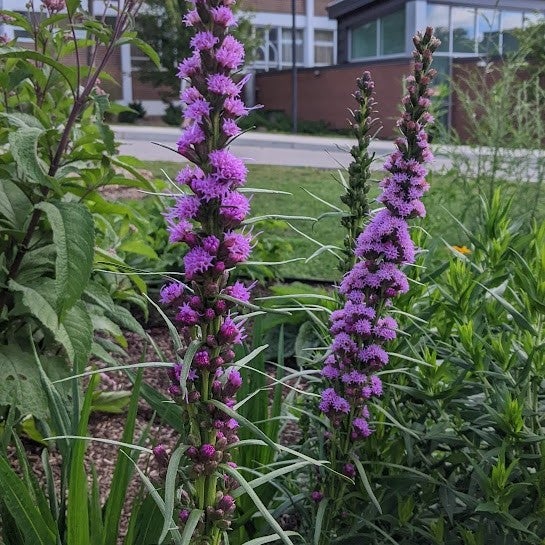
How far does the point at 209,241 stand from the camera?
1.21 m

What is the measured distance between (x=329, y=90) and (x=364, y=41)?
4.03 metres

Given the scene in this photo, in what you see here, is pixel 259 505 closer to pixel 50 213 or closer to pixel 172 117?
pixel 50 213

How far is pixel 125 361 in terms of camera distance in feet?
12.5

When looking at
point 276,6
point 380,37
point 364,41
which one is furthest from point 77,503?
point 276,6

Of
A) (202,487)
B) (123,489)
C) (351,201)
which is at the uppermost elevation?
(351,201)

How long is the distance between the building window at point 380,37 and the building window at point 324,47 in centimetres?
433

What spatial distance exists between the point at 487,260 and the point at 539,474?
0.89 meters

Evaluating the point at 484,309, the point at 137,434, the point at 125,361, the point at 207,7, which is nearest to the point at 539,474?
the point at 484,309

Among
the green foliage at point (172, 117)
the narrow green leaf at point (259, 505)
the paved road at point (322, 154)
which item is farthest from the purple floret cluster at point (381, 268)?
the green foliage at point (172, 117)

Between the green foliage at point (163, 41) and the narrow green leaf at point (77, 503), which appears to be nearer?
the narrow green leaf at point (77, 503)

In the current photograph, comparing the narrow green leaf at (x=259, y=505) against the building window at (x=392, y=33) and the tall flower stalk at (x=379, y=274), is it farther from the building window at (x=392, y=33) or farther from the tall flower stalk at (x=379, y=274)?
the building window at (x=392, y=33)

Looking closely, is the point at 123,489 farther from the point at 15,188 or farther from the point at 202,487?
the point at 15,188

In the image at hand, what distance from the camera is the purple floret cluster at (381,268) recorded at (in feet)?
5.71

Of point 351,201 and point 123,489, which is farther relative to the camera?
point 351,201
